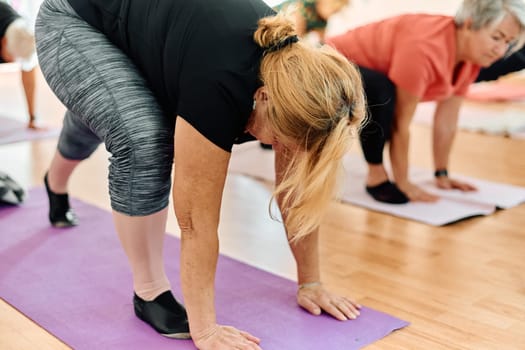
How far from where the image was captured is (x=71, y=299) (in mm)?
1625

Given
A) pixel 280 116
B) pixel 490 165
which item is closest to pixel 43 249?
pixel 280 116

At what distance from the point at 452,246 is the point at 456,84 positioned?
2.17 ft

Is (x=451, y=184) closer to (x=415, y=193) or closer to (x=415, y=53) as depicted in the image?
(x=415, y=193)

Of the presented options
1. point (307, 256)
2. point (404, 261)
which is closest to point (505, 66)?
point (404, 261)

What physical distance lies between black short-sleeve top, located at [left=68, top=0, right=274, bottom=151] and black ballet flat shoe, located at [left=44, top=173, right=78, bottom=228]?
2.82ft

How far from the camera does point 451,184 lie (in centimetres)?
258

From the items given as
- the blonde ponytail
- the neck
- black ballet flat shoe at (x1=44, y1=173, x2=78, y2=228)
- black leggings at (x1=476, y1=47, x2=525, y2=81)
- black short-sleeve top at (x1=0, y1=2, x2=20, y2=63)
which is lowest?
black ballet flat shoe at (x1=44, y1=173, x2=78, y2=228)

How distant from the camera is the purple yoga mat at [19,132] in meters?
3.17

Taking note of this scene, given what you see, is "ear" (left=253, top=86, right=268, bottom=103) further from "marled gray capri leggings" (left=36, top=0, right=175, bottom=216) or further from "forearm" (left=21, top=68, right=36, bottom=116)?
"forearm" (left=21, top=68, right=36, bottom=116)

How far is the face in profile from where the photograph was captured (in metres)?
2.19

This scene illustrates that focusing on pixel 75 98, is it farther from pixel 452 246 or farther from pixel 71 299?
pixel 452 246

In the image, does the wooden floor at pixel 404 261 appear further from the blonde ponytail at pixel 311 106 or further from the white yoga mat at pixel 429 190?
the blonde ponytail at pixel 311 106

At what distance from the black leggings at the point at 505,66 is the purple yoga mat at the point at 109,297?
4.44 feet

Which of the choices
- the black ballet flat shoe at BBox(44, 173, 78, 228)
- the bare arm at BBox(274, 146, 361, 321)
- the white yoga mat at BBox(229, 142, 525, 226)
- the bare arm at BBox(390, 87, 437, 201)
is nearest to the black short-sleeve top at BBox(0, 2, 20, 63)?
the black ballet flat shoe at BBox(44, 173, 78, 228)
